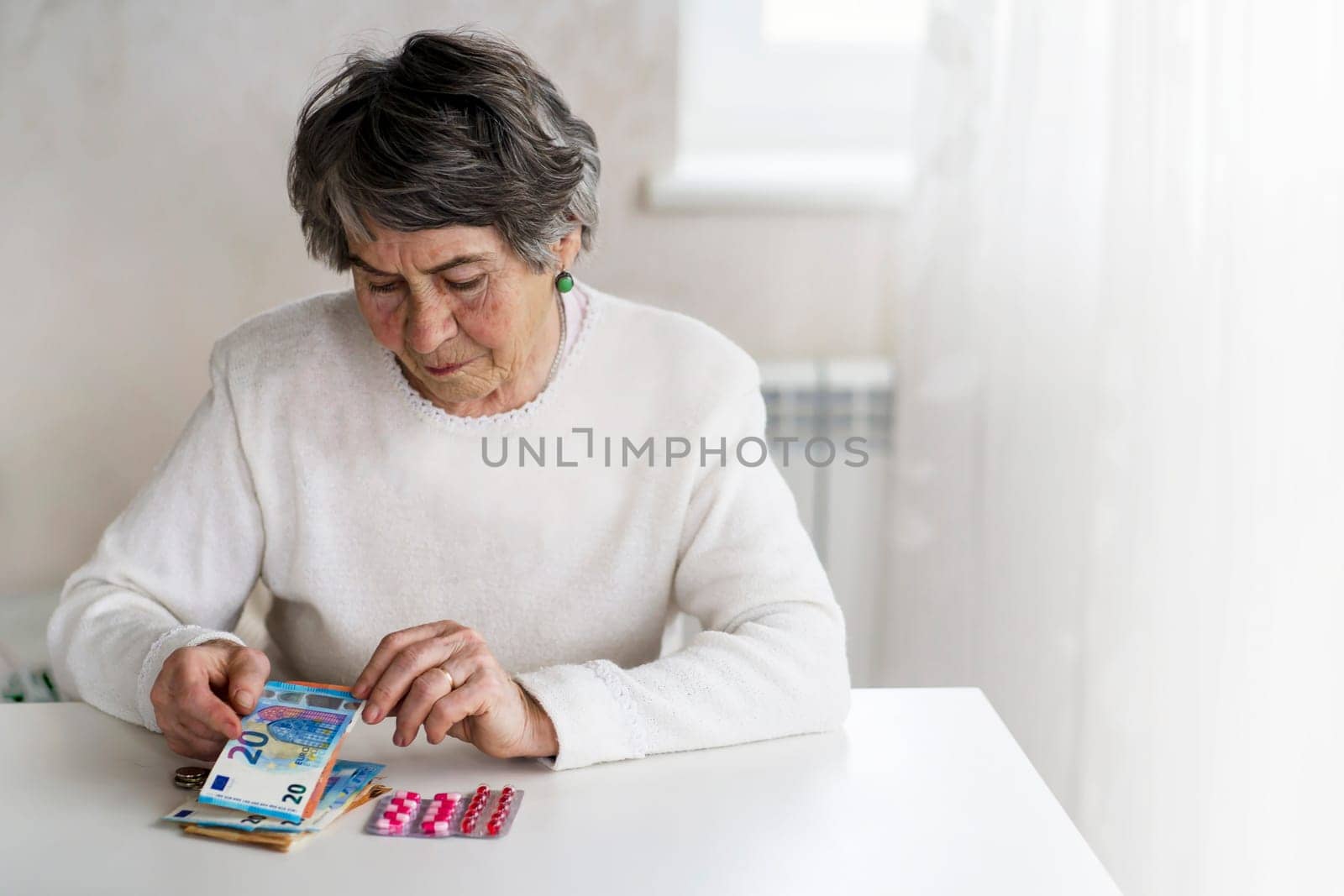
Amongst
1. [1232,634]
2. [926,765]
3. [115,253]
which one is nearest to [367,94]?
[926,765]

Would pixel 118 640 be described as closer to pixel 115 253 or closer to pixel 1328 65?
pixel 115 253

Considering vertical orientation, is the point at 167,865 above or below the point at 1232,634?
above

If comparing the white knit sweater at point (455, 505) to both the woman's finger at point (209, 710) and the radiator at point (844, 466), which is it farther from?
the radiator at point (844, 466)

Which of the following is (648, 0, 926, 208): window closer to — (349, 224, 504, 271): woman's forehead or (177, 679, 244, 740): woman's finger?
(349, 224, 504, 271): woman's forehead

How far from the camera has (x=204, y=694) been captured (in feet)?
3.77

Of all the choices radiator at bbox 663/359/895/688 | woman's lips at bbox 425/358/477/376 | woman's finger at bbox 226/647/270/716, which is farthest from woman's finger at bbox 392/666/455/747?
radiator at bbox 663/359/895/688

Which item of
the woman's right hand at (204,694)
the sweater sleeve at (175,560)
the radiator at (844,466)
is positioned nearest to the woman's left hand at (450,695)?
the woman's right hand at (204,694)

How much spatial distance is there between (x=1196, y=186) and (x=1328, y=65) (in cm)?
25

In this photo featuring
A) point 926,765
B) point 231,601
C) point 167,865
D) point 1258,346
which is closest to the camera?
point 167,865

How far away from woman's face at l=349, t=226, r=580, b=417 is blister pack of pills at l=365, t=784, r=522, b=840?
1.56 ft

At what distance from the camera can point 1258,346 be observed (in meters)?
1.86

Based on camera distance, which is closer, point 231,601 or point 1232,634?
point 231,601

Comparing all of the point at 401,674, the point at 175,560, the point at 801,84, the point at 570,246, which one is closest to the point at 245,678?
the point at 401,674

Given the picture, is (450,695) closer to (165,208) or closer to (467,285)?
(467,285)
